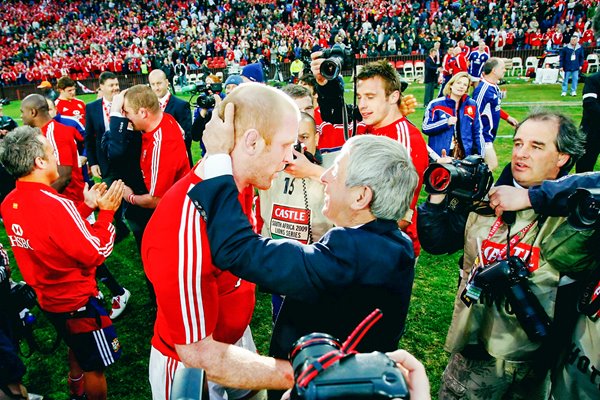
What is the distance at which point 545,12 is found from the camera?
25203 millimetres

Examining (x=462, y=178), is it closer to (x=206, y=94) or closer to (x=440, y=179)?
(x=440, y=179)

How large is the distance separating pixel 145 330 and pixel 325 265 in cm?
331

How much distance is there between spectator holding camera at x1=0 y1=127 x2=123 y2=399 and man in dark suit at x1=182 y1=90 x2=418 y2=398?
1431 mm

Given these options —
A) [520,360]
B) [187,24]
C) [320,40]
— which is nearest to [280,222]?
[520,360]

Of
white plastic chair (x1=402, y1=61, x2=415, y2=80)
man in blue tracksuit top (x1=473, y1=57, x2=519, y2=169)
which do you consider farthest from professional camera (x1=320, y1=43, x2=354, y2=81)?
white plastic chair (x1=402, y1=61, x2=415, y2=80)

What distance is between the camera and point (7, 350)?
7.58ft

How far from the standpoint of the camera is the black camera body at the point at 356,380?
818mm

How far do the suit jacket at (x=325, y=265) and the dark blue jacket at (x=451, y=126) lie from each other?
5057 mm

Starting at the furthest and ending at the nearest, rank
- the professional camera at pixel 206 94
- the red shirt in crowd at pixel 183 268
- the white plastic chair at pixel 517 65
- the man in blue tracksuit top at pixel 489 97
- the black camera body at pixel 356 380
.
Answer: the white plastic chair at pixel 517 65, the man in blue tracksuit top at pixel 489 97, the professional camera at pixel 206 94, the red shirt in crowd at pixel 183 268, the black camera body at pixel 356 380

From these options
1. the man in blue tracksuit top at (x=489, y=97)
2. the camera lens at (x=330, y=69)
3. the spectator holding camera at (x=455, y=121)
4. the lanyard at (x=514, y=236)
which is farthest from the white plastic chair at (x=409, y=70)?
the lanyard at (x=514, y=236)

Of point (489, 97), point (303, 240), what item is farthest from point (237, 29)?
point (303, 240)

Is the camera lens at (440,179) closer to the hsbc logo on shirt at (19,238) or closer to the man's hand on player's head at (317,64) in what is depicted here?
the man's hand on player's head at (317,64)

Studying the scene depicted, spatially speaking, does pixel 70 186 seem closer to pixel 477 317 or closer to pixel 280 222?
pixel 280 222

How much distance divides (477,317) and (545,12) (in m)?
30.0
